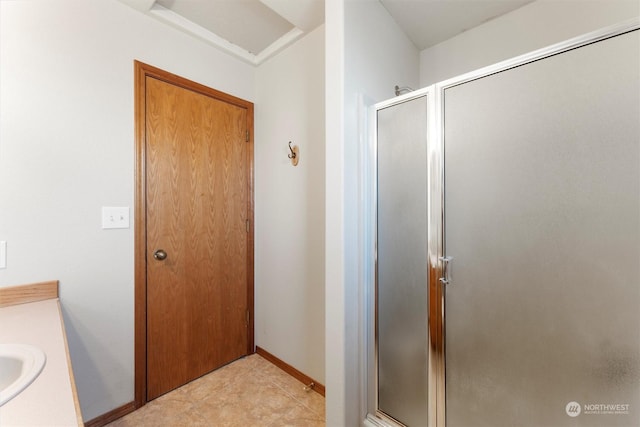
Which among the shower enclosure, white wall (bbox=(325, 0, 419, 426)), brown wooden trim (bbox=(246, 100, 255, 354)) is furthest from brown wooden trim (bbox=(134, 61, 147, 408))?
the shower enclosure

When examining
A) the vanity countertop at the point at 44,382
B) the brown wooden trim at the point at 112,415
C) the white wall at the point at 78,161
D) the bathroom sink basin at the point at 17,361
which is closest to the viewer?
the vanity countertop at the point at 44,382

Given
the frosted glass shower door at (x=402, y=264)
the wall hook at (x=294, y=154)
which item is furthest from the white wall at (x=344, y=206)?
the wall hook at (x=294, y=154)

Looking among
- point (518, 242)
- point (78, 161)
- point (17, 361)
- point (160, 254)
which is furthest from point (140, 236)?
point (518, 242)

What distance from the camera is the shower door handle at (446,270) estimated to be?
113 cm

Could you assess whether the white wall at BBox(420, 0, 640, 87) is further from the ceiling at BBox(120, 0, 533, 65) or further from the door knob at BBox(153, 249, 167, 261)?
the door knob at BBox(153, 249, 167, 261)

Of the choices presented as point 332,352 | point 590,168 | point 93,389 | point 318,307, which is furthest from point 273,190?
point 590,168

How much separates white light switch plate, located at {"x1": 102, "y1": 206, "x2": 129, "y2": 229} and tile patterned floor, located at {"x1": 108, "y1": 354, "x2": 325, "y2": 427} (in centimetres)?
112

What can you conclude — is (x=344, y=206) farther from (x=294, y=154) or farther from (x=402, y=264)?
(x=294, y=154)

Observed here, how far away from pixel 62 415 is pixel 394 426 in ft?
4.39

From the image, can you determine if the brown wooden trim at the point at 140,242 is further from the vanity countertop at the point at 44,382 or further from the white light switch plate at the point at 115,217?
the vanity countertop at the point at 44,382

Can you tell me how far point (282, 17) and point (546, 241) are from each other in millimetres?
1884

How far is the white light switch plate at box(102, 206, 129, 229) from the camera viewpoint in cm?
150

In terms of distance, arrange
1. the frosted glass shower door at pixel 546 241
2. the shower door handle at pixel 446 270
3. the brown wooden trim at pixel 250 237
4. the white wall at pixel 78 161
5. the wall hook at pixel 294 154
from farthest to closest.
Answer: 1. the brown wooden trim at pixel 250 237
2. the wall hook at pixel 294 154
3. the white wall at pixel 78 161
4. the shower door handle at pixel 446 270
5. the frosted glass shower door at pixel 546 241

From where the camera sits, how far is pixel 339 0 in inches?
49.9
